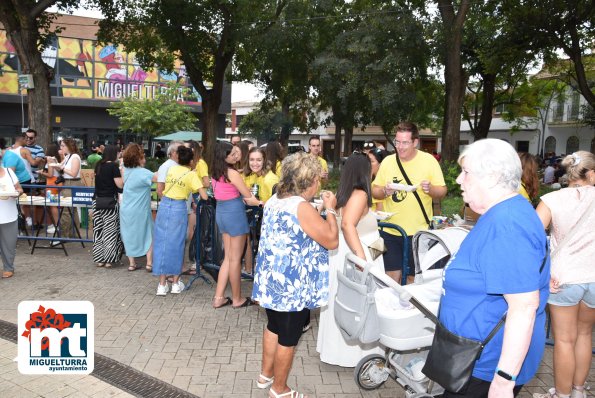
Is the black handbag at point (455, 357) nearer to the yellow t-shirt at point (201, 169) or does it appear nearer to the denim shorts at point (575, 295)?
the denim shorts at point (575, 295)

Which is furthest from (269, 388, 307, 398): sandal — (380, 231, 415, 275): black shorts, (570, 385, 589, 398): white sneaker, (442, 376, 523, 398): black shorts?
(570, 385, 589, 398): white sneaker

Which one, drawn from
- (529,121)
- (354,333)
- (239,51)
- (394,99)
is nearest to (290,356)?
(354,333)

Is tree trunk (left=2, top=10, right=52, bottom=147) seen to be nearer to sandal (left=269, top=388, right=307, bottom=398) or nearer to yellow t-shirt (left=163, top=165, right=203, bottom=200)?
yellow t-shirt (left=163, top=165, right=203, bottom=200)

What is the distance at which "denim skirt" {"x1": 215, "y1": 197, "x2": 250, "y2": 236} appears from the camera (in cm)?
565

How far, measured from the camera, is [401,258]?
15.9 feet

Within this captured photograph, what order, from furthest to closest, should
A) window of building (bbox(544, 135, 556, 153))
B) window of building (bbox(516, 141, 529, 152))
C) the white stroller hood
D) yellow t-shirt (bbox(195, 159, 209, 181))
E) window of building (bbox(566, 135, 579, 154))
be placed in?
window of building (bbox(516, 141, 529, 152)), window of building (bbox(544, 135, 556, 153)), window of building (bbox(566, 135, 579, 154)), yellow t-shirt (bbox(195, 159, 209, 181)), the white stroller hood

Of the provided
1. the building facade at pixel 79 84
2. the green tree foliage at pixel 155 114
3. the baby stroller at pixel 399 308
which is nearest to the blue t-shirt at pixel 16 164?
the baby stroller at pixel 399 308

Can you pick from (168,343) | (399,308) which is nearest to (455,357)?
(399,308)

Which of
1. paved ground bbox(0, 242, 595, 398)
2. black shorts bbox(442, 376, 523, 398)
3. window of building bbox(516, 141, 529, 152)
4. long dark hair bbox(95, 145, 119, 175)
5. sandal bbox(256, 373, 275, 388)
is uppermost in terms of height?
window of building bbox(516, 141, 529, 152)

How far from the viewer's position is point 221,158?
18.6 ft

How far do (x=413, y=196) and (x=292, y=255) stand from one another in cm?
189

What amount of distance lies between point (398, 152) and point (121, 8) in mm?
16007

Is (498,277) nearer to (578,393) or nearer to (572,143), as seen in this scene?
(578,393)

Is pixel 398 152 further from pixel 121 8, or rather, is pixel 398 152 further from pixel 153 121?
pixel 153 121
